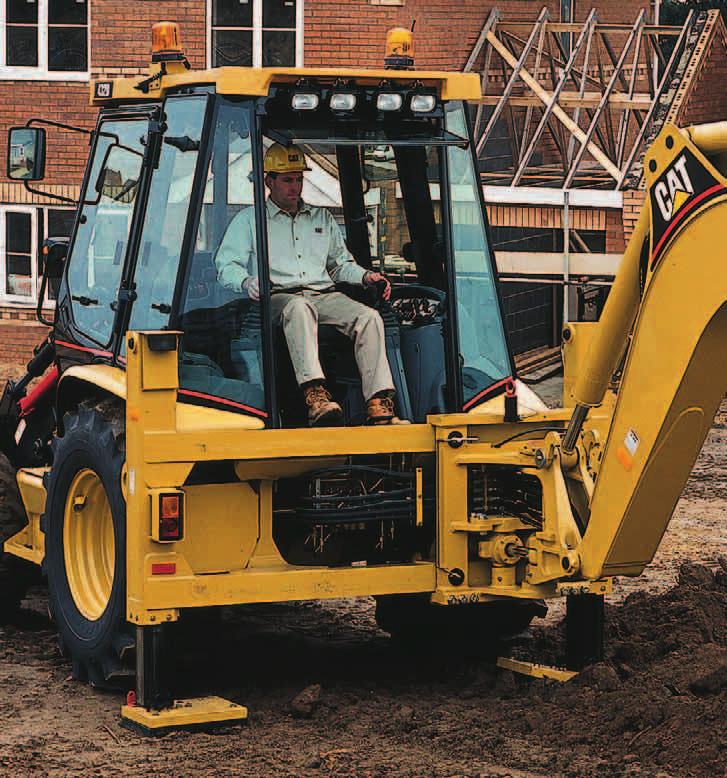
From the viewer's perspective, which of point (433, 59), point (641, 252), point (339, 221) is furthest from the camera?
point (433, 59)

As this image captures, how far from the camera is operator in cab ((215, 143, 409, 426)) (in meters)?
7.09

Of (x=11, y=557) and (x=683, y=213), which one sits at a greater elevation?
(x=683, y=213)

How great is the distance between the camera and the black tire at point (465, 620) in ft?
26.1

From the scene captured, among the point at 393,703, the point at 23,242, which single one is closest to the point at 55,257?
the point at 393,703

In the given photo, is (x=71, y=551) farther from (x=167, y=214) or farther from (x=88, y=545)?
(x=167, y=214)

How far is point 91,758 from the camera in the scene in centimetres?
649

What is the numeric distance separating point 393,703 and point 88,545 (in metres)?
1.61

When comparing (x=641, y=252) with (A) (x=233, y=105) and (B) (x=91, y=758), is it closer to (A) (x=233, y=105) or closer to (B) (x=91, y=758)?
(A) (x=233, y=105)

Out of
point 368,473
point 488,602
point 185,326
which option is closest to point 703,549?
point 488,602

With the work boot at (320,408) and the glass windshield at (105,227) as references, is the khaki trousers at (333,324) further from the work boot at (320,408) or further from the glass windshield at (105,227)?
the glass windshield at (105,227)

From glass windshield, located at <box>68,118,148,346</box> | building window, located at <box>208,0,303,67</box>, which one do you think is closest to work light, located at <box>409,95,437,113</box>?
glass windshield, located at <box>68,118,148,346</box>

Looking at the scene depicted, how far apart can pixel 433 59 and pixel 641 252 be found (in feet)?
44.5

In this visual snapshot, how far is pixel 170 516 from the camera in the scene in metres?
6.72

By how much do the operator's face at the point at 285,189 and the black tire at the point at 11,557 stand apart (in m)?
2.40
